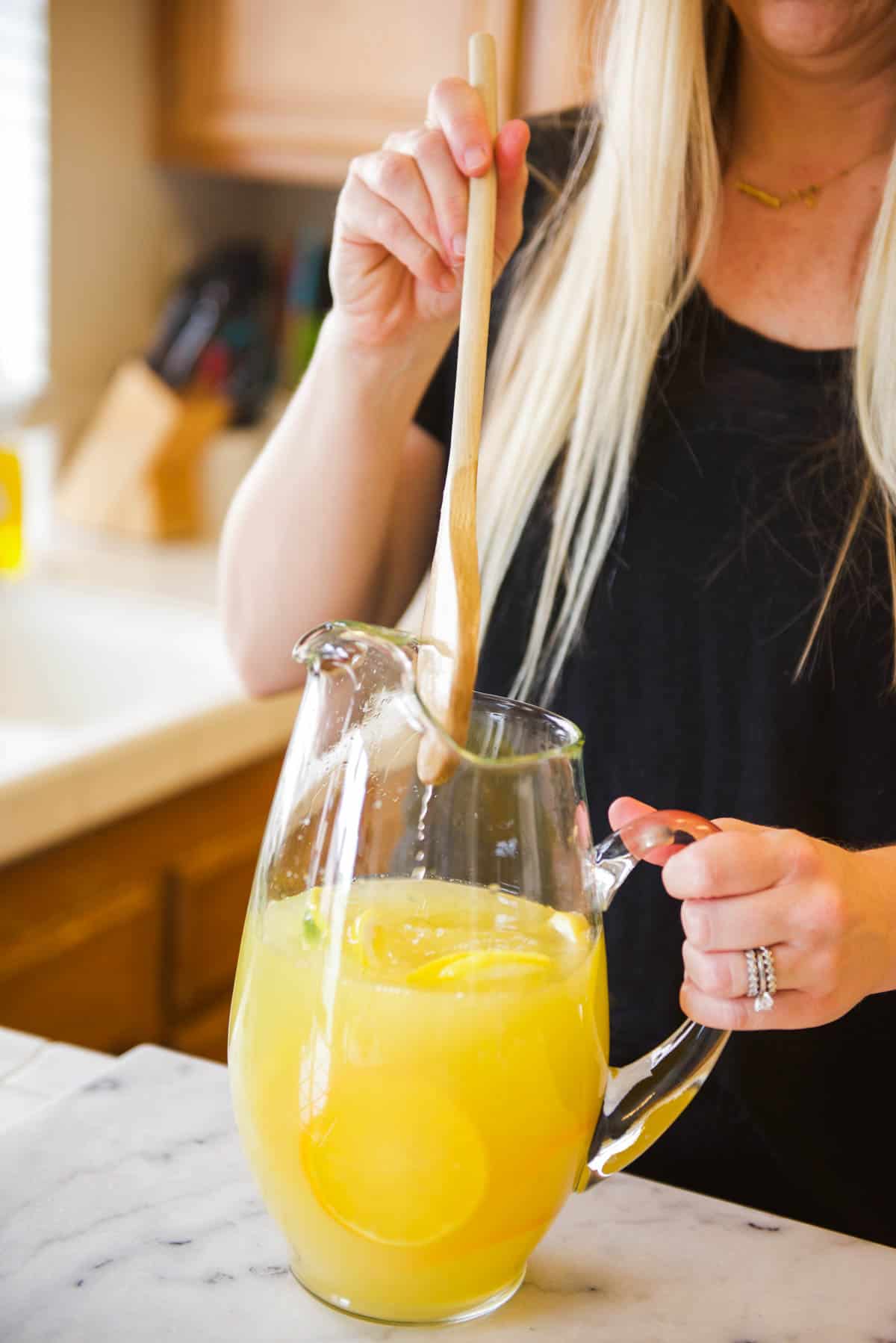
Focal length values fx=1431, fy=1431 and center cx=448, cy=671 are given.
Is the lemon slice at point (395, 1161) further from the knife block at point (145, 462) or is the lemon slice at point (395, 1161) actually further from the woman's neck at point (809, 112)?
the knife block at point (145, 462)

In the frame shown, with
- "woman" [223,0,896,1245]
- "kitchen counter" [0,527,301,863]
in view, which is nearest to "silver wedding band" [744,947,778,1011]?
"woman" [223,0,896,1245]

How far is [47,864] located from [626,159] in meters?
0.92

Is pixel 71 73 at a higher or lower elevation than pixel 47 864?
higher

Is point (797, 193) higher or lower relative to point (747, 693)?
higher

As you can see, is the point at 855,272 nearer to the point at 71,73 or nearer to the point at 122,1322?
the point at 122,1322

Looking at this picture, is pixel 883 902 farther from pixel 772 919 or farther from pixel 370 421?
pixel 370 421

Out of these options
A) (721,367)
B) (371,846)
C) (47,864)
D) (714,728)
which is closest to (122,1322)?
(371,846)

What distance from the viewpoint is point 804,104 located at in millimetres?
907

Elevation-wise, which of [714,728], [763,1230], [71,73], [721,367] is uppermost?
[71,73]

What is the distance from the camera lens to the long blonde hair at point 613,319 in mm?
849

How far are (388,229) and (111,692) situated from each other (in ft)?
4.19

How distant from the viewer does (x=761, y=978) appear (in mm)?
521

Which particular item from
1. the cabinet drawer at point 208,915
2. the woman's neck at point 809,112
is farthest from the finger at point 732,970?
the cabinet drawer at point 208,915

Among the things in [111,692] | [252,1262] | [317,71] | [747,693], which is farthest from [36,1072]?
[317,71]
